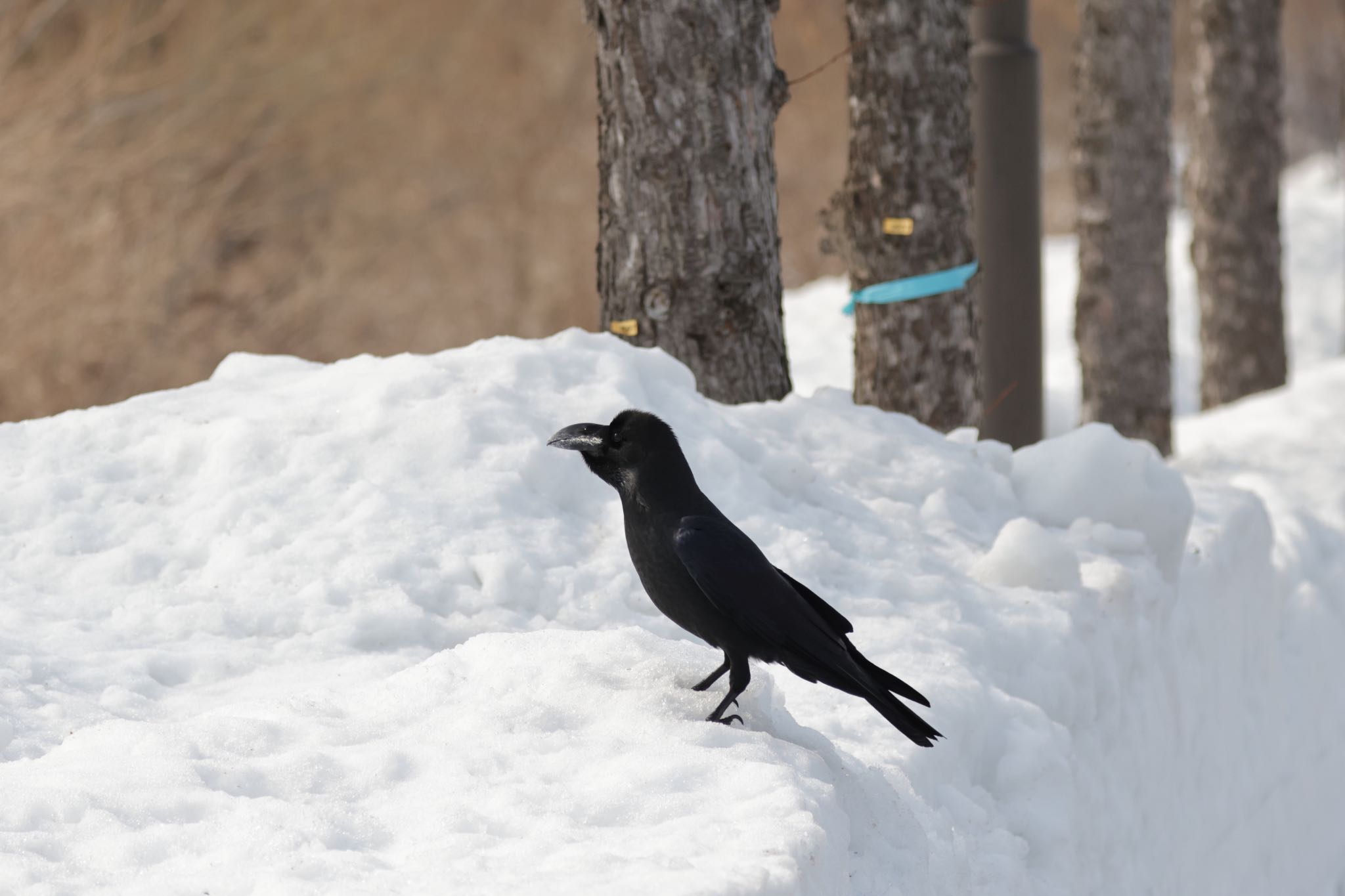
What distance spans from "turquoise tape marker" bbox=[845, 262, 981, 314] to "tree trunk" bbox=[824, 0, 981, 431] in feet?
0.12

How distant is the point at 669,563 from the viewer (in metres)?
2.39

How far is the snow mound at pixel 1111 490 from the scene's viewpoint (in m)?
3.97

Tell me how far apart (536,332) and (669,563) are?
14976mm

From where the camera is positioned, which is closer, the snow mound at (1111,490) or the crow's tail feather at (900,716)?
the crow's tail feather at (900,716)

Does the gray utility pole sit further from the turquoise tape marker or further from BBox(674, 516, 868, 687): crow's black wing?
BBox(674, 516, 868, 687): crow's black wing

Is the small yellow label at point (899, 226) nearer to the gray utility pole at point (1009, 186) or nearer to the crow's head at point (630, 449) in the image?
the gray utility pole at point (1009, 186)

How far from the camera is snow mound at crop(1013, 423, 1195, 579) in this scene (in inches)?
156

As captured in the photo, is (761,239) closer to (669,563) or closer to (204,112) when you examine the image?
(669,563)

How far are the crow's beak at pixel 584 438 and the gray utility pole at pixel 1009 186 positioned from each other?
342cm

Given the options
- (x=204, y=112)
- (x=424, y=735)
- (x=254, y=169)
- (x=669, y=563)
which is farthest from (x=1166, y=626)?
(x=254, y=169)

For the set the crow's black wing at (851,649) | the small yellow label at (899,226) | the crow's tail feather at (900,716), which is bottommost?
the crow's tail feather at (900,716)

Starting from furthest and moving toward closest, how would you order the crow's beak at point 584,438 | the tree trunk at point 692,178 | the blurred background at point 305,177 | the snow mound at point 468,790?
the blurred background at point 305,177 < the tree trunk at point 692,178 < the crow's beak at point 584,438 < the snow mound at point 468,790

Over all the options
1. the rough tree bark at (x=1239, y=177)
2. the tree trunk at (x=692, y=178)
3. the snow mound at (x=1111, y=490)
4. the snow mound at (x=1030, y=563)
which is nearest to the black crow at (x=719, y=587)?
the snow mound at (x=1030, y=563)

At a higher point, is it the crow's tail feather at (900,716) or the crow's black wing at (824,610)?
the crow's black wing at (824,610)
